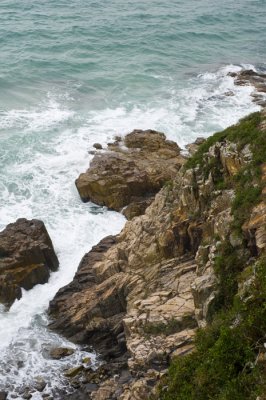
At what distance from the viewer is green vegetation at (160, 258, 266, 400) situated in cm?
1351

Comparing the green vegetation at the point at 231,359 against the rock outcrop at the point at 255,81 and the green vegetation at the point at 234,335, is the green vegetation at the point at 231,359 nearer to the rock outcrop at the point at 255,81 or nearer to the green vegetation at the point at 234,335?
the green vegetation at the point at 234,335

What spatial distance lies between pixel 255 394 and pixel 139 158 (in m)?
26.5

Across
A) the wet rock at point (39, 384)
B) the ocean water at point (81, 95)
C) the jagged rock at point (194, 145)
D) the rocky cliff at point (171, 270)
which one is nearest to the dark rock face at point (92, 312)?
the rocky cliff at point (171, 270)

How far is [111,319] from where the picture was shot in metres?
24.7

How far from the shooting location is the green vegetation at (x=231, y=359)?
1351 centimetres

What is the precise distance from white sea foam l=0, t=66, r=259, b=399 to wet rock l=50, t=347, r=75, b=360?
27 centimetres

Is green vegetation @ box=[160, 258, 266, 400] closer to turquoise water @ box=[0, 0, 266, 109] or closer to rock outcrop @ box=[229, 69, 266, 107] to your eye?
turquoise water @ box=[0, 0, 266, 109]

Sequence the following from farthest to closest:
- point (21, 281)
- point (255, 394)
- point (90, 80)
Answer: point (90, 80) → point (21, 281) → point (255, 394)

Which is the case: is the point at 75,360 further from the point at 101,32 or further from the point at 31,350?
the point at 101,32

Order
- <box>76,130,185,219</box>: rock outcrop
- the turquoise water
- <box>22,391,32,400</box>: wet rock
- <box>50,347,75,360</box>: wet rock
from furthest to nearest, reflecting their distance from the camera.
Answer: the turquoise water
<box>76,130,185,219</box>: rock outcrop
<box>50,347,75,360</box>: wet rock
<box>22,391,32,400</box>: wet rock

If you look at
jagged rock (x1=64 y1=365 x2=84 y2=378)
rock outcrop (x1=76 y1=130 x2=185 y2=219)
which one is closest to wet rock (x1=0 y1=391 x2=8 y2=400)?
jagged rock (x1=64 y1=365 x2=84 y2=378)

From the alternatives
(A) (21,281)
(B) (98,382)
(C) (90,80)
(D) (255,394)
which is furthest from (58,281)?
(C) (90,80)

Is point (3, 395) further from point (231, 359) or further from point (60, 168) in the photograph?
point (60, 168)

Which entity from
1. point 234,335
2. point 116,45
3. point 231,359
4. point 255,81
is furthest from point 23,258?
point 116,45
